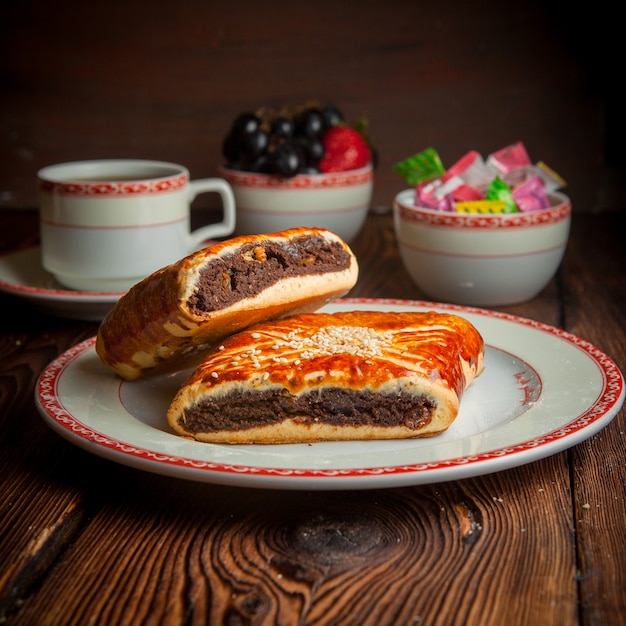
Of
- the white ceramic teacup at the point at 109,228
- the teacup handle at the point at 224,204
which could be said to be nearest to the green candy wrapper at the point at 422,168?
the teacup handle at the point at 224,204

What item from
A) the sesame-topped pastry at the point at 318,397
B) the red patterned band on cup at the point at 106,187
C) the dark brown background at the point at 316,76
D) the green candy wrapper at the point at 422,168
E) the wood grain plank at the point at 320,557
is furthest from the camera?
the dark brown background at the point at 316,76

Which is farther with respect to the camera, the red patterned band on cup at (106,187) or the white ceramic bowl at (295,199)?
the white ceramic bowl at (295,199)

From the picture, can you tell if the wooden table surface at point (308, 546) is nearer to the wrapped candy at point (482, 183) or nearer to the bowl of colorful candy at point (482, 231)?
the bowl of colorful candy at point (482, 231)

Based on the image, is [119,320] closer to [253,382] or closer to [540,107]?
[253,382]

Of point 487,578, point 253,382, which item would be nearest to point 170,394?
point 253,382

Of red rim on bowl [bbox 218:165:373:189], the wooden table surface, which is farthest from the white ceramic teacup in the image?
the wooden table surface

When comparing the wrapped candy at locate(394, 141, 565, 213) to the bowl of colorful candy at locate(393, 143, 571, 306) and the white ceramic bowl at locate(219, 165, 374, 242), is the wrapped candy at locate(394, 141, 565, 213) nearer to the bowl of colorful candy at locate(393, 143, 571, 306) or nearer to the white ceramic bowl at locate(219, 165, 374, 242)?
the bowl of colorful candy at locate(393, 143, 571, 306)
